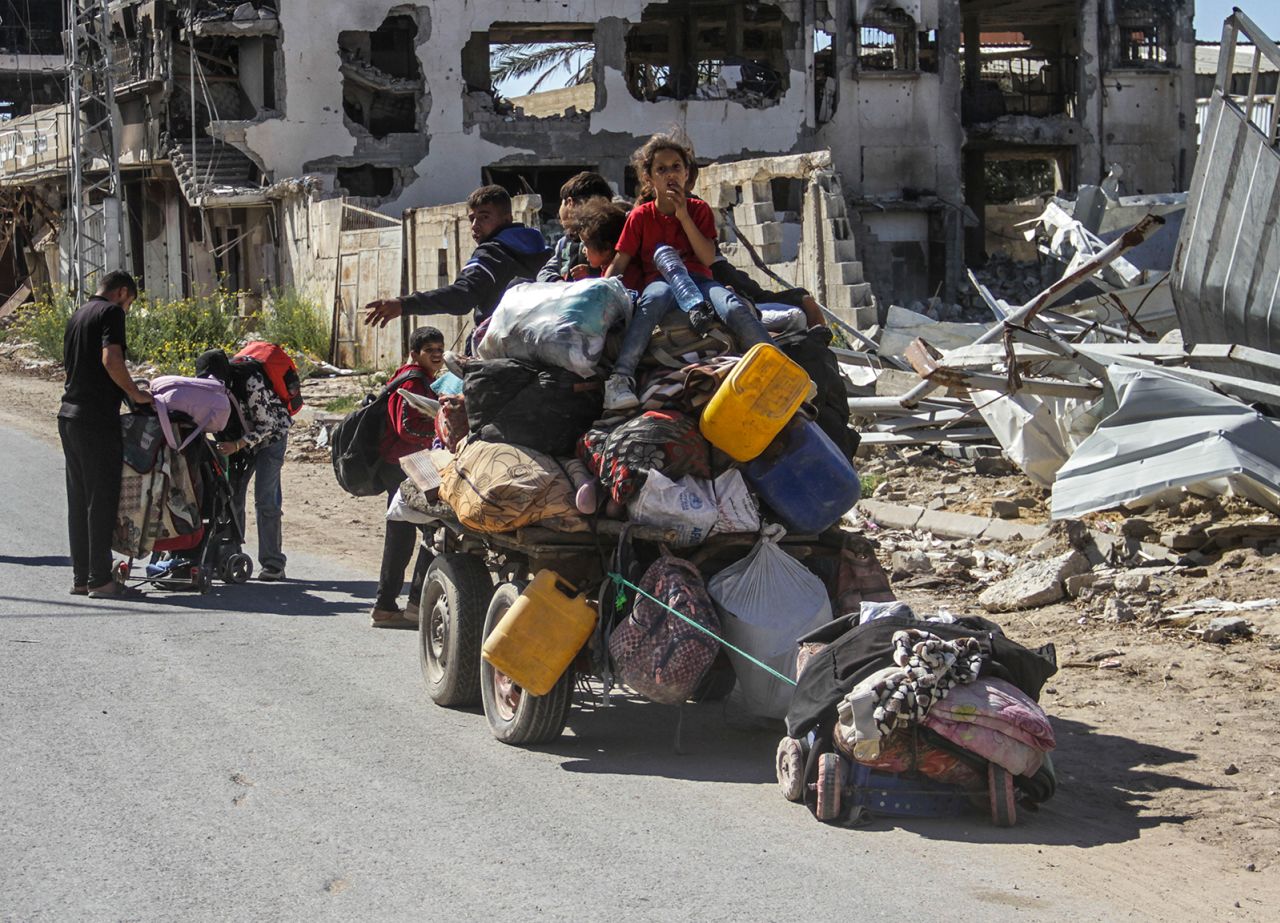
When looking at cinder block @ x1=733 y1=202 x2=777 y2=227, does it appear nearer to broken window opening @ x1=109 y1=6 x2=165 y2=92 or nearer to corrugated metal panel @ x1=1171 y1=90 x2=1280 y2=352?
corrugated metal panel @ x1=1171 y1=90 x2=1280 y2=352

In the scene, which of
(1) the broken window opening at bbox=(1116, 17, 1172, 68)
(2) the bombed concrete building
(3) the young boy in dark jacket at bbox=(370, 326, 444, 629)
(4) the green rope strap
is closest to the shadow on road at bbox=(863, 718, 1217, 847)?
(4) the green rope strap

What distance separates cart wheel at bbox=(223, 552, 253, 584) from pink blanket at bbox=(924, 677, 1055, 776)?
608 centimetres

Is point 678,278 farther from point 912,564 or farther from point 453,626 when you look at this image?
point 912,564

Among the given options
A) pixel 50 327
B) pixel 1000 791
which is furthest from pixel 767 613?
pixel 50 327

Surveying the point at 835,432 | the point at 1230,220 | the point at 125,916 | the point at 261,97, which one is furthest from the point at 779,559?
the point at 261,97

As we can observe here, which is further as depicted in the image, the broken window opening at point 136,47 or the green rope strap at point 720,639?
the broken window opening at point 136,47

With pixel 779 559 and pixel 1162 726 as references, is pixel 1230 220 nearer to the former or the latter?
pixel 1162 726

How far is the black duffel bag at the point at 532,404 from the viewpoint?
20.1 ft

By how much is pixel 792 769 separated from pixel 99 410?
18.3 feet

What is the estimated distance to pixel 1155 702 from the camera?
6777 millimetres

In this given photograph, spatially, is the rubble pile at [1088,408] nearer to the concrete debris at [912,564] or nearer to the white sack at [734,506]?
the concrete debris at [912,564]

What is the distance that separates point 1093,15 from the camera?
40.4 m

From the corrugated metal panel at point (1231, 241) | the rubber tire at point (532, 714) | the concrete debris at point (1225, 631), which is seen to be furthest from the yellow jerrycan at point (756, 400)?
the corrugated metal panel at point (1231, 241)

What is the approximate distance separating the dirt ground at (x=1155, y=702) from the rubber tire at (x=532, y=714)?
6.02 ft
